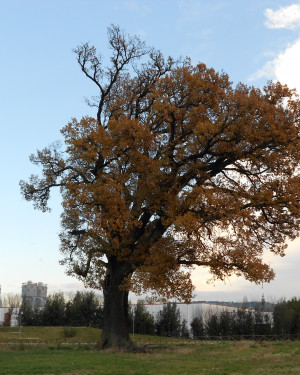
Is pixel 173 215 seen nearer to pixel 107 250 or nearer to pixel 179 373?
pixel 107 250

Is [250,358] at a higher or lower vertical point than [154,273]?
lower

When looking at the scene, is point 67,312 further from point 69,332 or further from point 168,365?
point 168,365

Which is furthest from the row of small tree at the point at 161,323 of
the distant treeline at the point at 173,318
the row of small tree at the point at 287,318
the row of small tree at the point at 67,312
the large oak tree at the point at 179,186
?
the large oak tree at the point at 179,186

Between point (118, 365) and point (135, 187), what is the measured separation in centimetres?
1070

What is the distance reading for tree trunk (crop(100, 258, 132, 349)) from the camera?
1130 inches

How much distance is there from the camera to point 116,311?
29.2m

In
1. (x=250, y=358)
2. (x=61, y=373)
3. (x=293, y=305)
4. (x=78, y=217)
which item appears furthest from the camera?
(x=293, y=305)

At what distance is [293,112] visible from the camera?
28.2 metres

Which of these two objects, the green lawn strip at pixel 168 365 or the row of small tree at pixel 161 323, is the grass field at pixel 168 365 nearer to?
the green lawn strip at pixel 168 365

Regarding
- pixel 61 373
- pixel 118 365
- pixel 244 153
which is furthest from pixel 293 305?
pixel 61 373

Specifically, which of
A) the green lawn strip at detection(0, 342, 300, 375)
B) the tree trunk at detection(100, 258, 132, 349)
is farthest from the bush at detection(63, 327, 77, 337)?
the green lawn strip at detection(0, 342, 300, 375)

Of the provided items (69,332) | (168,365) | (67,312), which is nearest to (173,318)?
(69,332)

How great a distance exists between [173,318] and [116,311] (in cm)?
2826

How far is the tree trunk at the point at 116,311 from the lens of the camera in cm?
2870
